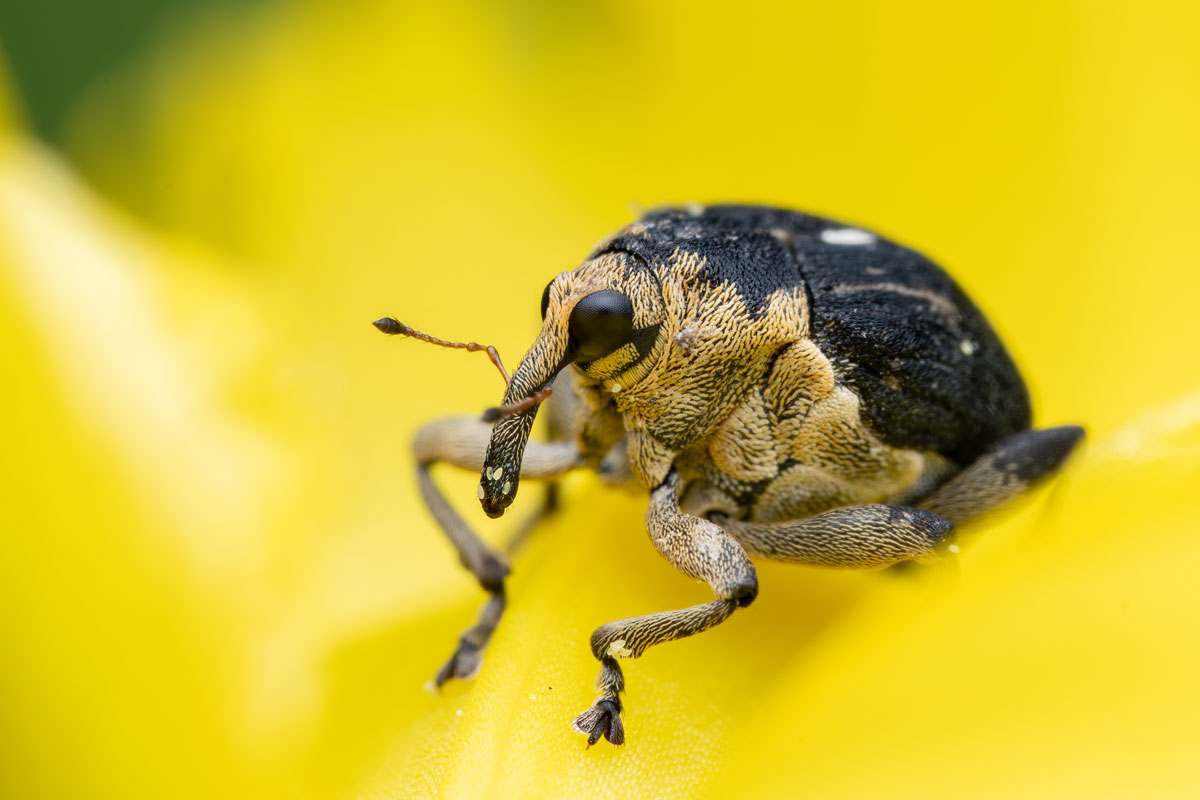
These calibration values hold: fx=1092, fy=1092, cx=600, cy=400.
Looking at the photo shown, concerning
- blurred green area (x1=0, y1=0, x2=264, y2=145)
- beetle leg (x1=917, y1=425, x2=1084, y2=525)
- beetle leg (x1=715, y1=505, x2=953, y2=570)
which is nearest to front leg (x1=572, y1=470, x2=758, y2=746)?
beetle leg (x1=715, y1=505, x2=953, y2=570)

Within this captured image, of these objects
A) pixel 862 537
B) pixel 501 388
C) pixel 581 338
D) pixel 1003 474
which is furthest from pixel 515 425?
pixel 1003 474

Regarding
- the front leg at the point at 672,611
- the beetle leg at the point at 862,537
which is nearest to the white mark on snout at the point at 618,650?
the front leg at the point at 672,611

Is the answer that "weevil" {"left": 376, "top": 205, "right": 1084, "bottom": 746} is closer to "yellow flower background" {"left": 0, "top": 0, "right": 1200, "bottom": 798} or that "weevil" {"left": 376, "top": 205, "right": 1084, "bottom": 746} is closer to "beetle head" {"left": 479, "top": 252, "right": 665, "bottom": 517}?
"beetle head" {"left": 479, "top": 252, "right": 665, "bottom": 517}

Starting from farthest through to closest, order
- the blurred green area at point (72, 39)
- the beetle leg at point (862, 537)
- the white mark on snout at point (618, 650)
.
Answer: the blurred green area at point (72, 39)
the beetle leg at point (862, 537)
the white mark on snout at point (618, 650)

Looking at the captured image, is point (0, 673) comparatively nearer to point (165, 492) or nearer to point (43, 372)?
point (165, 492)

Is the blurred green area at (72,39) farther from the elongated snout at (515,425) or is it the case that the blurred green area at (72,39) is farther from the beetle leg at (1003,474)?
the beetle leg at (1003,474)

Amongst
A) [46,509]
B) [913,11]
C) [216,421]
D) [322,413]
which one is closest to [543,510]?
[322,413]
